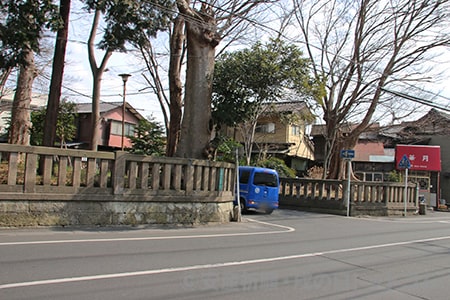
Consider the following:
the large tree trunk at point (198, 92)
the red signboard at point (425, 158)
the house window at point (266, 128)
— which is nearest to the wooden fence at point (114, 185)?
the large tree trunk at point (198, 92)

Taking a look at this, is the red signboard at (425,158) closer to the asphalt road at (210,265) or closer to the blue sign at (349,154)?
the blue sign at (349,154)

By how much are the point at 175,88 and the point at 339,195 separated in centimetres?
956

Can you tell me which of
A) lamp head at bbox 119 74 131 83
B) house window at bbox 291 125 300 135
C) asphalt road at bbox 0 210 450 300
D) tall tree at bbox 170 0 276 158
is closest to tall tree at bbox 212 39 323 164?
tall tree at bbox 170 0 276 158

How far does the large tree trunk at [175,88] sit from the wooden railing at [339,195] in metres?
7.07

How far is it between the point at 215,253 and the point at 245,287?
235cm

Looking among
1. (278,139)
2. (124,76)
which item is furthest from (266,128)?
(124,76)

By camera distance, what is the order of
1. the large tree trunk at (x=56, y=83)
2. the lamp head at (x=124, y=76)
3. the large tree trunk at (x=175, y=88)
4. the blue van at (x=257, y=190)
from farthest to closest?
the lamp head at (x=124, y=76)
the large tree trunk at (x=175, y=88)
the blue van at (x=257, y=190)
the large tree trunk at (x=56, y=83)

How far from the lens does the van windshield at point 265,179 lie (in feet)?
55.3

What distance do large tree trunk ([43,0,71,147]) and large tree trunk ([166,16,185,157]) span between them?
5.83 meters

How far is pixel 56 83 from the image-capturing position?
12594 millimetres

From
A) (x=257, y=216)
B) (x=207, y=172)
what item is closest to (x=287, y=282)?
(x=207, y=172)

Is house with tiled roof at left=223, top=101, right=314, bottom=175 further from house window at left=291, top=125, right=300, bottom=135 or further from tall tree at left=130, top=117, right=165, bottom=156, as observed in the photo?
tall tree at left=130, top=117, right=165, bottom=156

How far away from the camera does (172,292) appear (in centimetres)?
546

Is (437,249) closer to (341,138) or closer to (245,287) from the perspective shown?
(245,287)
